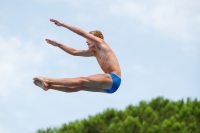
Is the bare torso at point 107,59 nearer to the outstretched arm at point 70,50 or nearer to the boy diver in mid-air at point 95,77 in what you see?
the boy diver in mid-air at point 95,77

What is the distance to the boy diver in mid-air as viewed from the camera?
11.7 m

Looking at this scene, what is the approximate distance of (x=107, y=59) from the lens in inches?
493

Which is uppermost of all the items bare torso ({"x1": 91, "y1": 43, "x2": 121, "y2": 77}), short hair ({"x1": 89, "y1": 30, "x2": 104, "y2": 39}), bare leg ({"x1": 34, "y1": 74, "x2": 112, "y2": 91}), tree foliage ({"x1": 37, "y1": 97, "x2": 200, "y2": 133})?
short hair ({"x1": 89, "y1": 30, "x2": 104, "y2": 39})

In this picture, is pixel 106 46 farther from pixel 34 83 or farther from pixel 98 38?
pixel 34 83

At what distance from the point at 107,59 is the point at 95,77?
81 centimetres

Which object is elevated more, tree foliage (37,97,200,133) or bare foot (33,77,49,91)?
bare foot (33,77,49,91)

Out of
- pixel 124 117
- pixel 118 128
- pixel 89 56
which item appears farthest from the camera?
pixel 89 56

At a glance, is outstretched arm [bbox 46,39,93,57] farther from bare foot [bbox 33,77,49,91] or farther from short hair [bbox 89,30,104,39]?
bare foot [bbox 33,77,49,91]

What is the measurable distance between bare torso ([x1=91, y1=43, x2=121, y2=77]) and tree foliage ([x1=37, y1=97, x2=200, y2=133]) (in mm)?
1100

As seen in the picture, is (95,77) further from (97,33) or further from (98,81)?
(97,33)

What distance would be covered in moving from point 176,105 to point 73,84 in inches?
100

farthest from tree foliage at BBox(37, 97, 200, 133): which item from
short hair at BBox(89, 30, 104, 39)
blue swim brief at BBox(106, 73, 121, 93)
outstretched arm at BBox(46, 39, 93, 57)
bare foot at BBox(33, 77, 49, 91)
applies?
outstretched arm at BBox(46, 39, 93, 57)

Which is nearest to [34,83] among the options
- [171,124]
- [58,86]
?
[58,86]

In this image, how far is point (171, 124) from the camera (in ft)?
35.4
